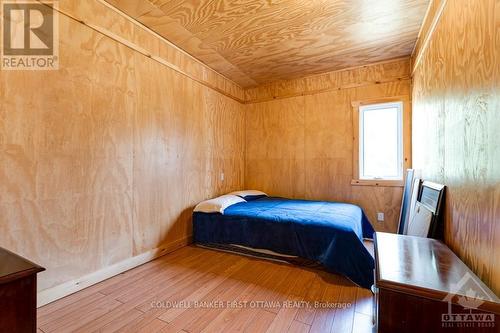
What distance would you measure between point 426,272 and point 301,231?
139 cm

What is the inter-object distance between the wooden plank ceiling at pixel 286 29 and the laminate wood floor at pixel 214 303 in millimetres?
2691

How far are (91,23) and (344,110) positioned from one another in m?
3.38

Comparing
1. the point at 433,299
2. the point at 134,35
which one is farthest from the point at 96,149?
the point at 433,299

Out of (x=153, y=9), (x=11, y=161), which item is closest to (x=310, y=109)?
(x=153, y=9)

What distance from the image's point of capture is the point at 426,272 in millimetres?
1055

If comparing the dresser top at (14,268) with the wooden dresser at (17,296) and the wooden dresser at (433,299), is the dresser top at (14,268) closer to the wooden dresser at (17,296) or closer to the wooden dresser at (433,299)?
the wooden dresser at (17,296)

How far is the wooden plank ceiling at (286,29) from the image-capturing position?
7.13 ft

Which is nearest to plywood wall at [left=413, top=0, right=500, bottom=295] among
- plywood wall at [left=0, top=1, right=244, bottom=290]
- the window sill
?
the window sill

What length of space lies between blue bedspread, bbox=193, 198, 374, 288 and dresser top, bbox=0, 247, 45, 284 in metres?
1.99

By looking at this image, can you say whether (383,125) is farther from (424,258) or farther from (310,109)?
(424,258)

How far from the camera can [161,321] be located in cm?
158

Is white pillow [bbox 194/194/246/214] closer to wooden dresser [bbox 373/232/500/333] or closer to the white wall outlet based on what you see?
wooden dresser [bbox 373/232/500/333]

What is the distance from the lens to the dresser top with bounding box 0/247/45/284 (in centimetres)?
86

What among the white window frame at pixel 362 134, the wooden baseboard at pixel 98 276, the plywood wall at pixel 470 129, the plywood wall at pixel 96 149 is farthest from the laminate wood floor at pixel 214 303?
the white window frame at pixel 362 134
